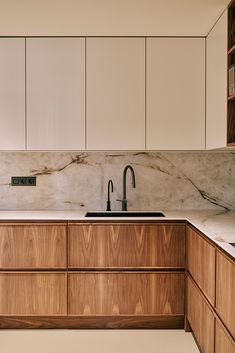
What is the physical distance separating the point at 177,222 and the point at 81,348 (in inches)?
42.8

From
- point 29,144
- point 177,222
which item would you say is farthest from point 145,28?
point 177,222

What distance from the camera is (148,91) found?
9.64 ft

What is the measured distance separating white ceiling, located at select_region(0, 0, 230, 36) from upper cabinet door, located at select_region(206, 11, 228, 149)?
0.10 m

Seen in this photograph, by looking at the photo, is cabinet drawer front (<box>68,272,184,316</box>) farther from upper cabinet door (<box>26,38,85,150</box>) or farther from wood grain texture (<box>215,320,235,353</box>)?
upper cabinet door (<box>26,38,85,150</box>)

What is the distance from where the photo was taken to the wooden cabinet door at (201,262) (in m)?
2.06

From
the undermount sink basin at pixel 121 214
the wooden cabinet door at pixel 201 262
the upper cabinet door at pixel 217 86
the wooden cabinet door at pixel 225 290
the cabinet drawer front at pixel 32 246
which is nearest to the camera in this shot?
the wooden cabinet door at pixel 225 290

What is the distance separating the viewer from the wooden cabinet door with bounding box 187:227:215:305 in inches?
81.2

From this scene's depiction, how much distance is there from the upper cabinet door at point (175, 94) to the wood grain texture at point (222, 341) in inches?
57.2

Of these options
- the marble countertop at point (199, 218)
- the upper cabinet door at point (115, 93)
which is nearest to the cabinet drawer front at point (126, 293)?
the marble countertop at point (199, 218)

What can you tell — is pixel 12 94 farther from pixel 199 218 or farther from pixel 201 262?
pixel 201 262

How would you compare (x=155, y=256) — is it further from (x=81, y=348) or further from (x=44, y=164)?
(x=44, y=164)

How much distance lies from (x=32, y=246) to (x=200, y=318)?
1262 mm

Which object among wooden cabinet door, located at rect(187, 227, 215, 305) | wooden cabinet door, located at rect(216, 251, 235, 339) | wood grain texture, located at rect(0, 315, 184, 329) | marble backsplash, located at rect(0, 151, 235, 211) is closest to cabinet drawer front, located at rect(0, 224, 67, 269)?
wood grain texture, located at rect(0, 315, 184, 329)

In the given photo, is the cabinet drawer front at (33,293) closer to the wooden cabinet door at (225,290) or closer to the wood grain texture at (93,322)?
the wood grain texture at (93,322)
